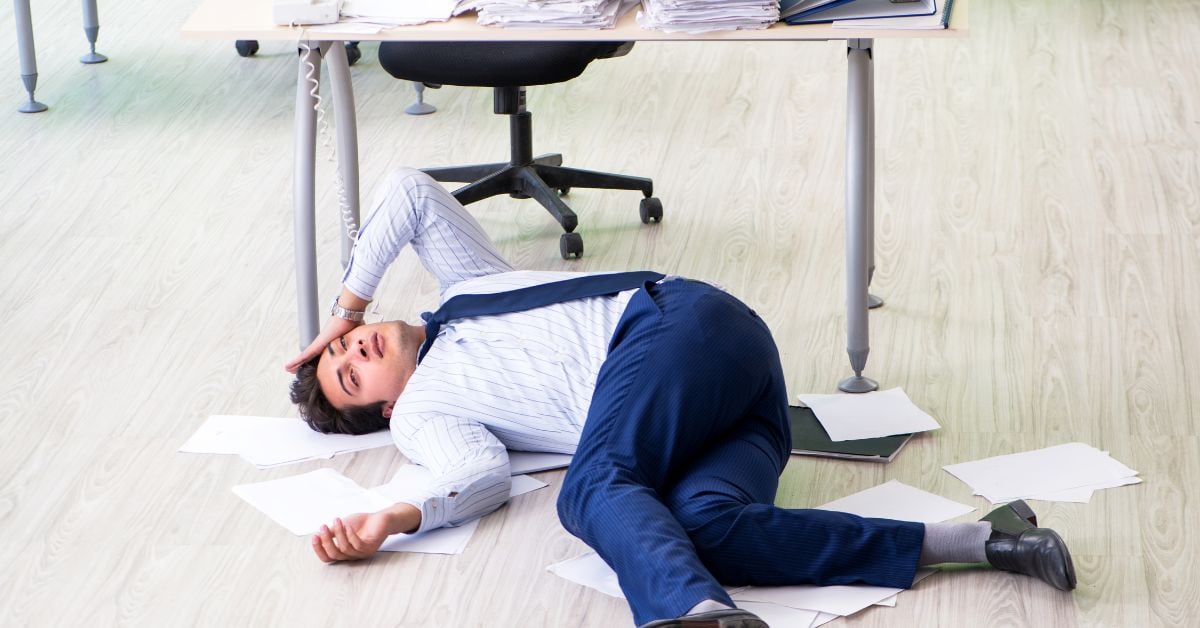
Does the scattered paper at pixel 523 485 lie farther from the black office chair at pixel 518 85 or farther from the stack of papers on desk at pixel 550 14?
the black office chair at pixel 518 85

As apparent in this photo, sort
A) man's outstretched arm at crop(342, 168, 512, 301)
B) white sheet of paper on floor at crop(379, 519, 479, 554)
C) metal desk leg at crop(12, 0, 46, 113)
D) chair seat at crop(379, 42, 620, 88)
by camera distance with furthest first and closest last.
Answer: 1. metal desk leg at crop(12, 0, 46, 113)
2. chair seat at crop(379, 42, 620, 88)
3. man's outstretched arm at crop(342, 168, 512, 301)
4. white sheet of paper on floor at crop(379, 519, 479, 554)

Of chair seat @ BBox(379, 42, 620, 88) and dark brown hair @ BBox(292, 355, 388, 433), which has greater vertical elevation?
chair seat @ BBox(379, 42, 620, 88)

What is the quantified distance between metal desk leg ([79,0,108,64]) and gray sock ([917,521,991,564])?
3370 mm

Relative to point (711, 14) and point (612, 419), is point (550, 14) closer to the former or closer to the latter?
point (711, 14)

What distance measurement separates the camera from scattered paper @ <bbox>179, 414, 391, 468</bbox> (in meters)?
2.45

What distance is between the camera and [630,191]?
141 inches

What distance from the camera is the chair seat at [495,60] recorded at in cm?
307

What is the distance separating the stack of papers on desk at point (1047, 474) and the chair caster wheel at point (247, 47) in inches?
117

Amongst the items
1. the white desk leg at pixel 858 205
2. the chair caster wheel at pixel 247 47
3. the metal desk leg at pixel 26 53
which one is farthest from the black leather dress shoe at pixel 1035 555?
the chair caster wheel at pixel 247 47

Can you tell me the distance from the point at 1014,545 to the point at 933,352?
30.8 inches

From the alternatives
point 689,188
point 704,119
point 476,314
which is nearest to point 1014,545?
point 476,314

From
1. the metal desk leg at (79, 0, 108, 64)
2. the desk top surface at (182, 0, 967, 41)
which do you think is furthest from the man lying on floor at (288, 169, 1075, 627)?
the metal desk leg at (79, 0, 108, 64)

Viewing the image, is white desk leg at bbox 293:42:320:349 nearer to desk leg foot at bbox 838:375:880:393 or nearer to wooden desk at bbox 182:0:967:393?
wooden desk at bbox 182:0:967:393

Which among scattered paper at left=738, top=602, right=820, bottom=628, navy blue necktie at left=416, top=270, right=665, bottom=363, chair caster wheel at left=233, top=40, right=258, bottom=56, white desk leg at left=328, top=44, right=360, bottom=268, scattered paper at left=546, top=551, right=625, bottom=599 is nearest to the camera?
scattered paper at left=738, top=602, right=820, bottom=628
